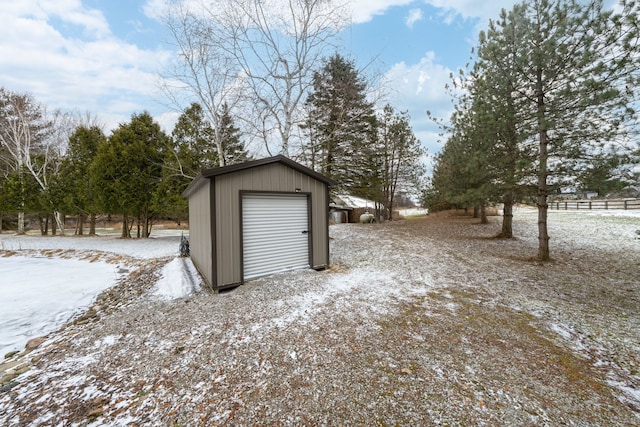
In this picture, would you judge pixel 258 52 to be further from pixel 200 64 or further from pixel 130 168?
pixel 130 168

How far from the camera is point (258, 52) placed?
861 centimetres

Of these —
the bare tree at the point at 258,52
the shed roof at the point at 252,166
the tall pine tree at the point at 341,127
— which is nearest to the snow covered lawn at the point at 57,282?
the shed roof at the point at 252,166

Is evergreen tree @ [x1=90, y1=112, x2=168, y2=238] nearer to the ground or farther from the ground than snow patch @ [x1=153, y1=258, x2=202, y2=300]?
farther from the ground

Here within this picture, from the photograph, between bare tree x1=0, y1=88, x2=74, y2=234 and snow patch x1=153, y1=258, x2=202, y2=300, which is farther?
bare tree x1=0, y1=88, x2=74, y2=234

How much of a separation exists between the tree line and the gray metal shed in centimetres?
487

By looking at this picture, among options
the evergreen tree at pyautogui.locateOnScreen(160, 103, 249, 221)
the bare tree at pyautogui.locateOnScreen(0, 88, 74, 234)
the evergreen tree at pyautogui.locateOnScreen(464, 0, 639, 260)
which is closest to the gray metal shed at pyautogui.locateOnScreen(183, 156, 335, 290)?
the evergreen tree at pyautogui.locateOnScreen(464, 0, 639, 260)

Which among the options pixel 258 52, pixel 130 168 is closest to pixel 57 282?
pixel 130 168

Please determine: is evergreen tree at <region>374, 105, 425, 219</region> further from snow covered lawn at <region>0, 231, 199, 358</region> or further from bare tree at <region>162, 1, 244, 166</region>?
snow covered lawn at <region>0, 231, 199, 358</region>

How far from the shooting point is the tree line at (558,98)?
4977mm

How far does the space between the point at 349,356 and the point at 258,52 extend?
9.56m

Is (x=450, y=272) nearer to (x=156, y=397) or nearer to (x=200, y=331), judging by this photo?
(x=200, y=331)

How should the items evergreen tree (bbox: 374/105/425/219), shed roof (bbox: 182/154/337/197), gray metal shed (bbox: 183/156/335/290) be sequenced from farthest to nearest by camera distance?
evergreen tree (bbox: 374/105/425/219) → gray metal shed (bbox: 183/156/335/290) → shed roof (bbox: 182/154/337/197)

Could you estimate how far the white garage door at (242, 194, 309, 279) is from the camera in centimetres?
525

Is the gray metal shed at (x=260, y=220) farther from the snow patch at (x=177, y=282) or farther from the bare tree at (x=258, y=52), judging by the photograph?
the bare tree at (x=258, y=52)
